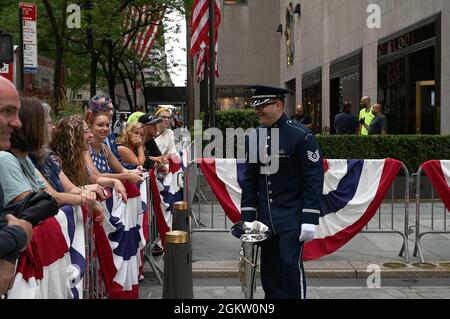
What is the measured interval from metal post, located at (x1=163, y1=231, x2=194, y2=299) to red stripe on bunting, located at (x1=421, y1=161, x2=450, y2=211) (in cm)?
455

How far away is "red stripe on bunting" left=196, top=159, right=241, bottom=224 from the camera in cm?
800

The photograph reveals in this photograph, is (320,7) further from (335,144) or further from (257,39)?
(335,144)

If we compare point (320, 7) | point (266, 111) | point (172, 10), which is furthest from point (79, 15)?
point (266, 111)

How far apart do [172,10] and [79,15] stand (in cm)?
699

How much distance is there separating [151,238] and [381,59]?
15.1 meters

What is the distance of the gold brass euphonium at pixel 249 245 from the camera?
4.54 m

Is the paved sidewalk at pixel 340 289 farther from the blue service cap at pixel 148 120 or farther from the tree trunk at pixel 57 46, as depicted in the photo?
the tree trunk at pixel 57 46

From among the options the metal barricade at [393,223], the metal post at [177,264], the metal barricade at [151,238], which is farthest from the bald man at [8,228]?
the metal barricade at [393,223]

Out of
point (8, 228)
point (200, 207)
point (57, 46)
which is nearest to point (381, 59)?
point (57, 46)

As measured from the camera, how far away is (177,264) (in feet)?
13.6

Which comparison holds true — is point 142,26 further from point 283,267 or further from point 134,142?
point 283,267

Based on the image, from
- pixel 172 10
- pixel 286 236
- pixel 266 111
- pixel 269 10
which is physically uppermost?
pixel 269 10

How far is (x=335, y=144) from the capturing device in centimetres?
1282

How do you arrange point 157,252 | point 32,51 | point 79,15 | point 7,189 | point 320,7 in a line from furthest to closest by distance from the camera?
point 320,7, point 79,15, point 32,51, point 157,252, point 7,189
